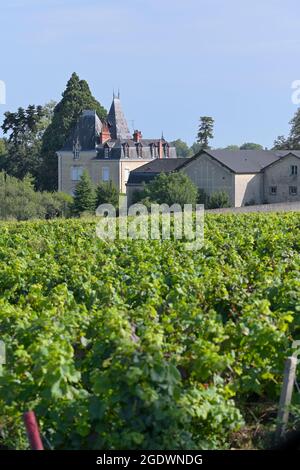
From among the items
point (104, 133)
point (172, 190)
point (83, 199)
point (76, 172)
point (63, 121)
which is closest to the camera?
point (172, 190)

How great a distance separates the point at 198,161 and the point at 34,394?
47.2 meters

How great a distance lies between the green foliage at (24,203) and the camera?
48312 millimetres

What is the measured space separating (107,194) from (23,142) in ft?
59.9

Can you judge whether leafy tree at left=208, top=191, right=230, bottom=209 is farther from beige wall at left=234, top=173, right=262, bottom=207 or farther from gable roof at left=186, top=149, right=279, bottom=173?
gable roof at left=186, top=149, right=279, bottom=173

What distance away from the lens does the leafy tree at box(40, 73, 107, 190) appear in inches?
2532

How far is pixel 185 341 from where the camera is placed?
6.78 metres

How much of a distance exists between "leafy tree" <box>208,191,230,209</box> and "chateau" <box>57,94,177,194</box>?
1278 cm

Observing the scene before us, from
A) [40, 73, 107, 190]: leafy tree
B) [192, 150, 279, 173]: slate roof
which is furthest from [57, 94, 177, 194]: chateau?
[192, 150, 279, 173]: slate roof

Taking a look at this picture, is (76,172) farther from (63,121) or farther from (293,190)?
(293,190)

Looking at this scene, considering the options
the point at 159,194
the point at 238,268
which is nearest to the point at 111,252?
the point at 238,268

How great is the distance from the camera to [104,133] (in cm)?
6334

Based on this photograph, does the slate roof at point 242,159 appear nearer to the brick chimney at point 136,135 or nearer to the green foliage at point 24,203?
the green foliage at point 24,203

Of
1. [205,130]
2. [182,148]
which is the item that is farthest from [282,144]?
[182,148]
